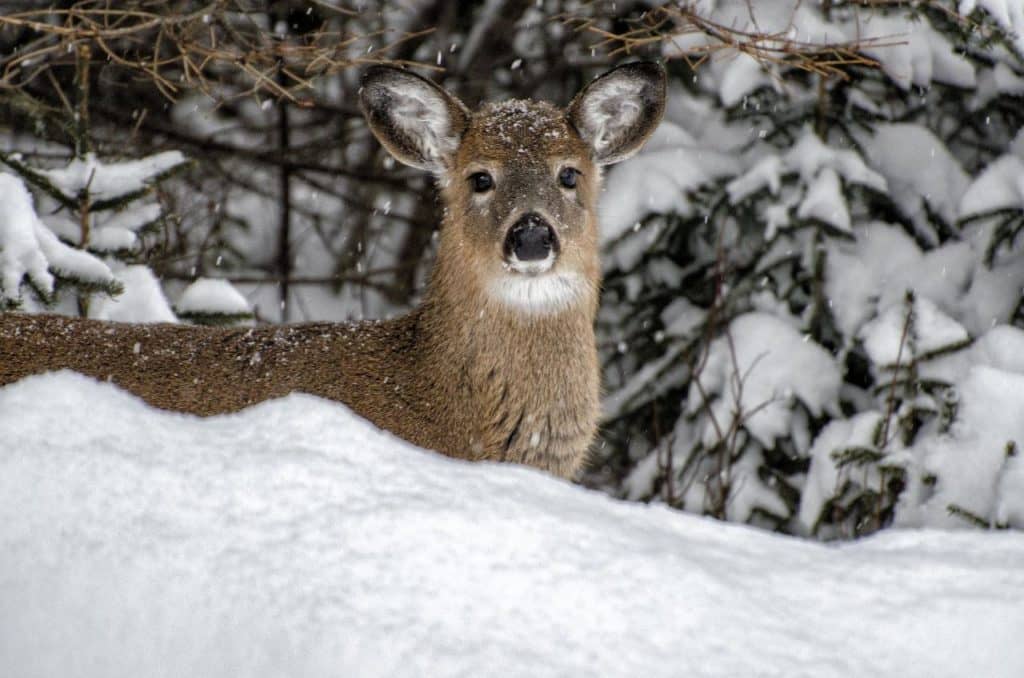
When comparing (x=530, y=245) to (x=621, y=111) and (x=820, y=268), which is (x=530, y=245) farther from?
(x=820, y=268)

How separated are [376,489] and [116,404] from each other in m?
0.57

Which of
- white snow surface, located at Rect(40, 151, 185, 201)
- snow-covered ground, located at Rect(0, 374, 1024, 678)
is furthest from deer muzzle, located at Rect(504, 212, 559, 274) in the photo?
snow-covered ground, located at Rect(0, 374, 1024, 678)

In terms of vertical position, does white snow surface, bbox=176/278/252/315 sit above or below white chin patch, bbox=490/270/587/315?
below

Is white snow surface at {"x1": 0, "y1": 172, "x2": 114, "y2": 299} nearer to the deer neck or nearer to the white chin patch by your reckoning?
the deer neck

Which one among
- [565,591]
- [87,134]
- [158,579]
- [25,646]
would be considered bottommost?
[25,646]

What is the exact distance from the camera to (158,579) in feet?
6.08

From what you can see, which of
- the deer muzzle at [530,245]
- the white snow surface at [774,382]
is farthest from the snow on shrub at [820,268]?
the deer muzzle at [530,245]

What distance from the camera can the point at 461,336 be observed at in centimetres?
470

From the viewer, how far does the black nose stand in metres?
A: 4.61

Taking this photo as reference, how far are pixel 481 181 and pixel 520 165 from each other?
0.18 meters

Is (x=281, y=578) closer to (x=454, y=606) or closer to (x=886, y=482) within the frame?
(x=454, y=606)

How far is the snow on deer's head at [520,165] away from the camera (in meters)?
4.74

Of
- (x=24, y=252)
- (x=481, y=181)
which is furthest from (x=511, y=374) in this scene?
(x=24, y=252)

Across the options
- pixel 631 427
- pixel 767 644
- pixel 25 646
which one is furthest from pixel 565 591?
pixel 631 427
